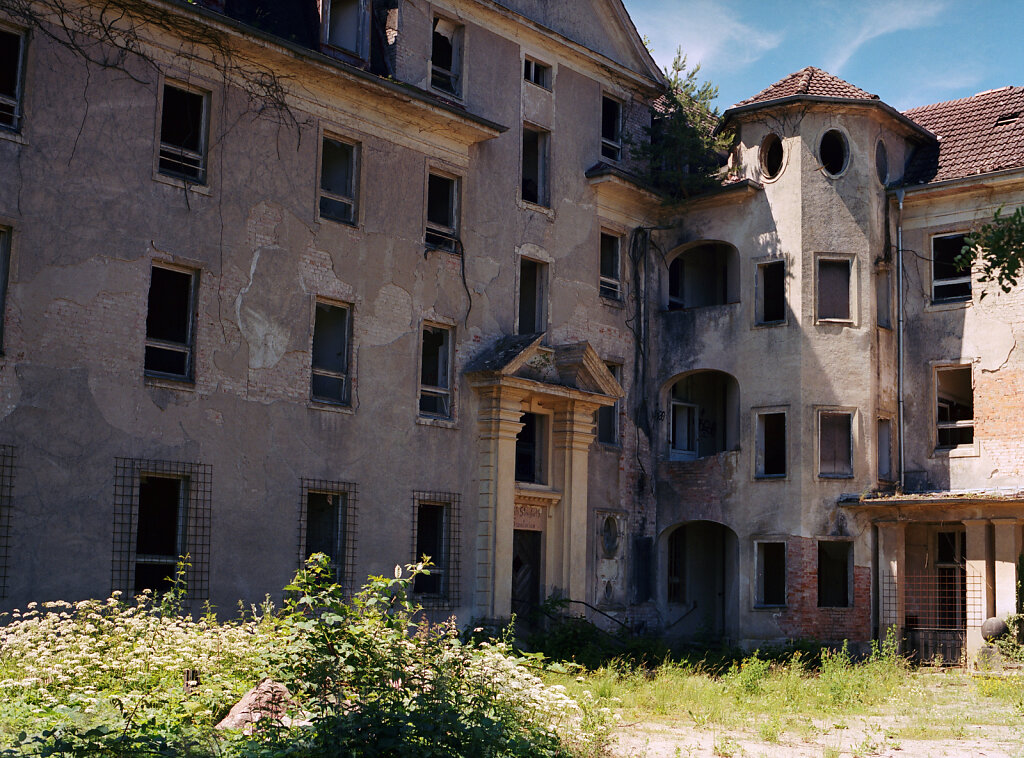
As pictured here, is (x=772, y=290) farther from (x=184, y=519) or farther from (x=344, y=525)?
(x=184, y=519)

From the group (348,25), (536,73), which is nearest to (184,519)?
(348,25)

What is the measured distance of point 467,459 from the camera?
21781 mm

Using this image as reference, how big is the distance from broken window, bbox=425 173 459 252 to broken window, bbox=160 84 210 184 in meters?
4.79

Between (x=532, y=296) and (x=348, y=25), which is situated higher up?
(x=348, y=25)

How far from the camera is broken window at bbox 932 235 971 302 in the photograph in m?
25.2

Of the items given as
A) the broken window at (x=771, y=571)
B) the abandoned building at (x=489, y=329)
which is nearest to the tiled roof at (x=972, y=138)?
the abandoned building at (x=489, y=329)

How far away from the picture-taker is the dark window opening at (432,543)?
837 inches

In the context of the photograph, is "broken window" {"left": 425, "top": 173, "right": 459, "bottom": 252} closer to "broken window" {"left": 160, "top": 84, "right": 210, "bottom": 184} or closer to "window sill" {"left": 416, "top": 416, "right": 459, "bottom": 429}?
"window sill" {"left": 416, "top": 416, "right": 459, "bottom": 429}

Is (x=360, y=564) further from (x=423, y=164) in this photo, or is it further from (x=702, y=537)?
(x=702, y=537)

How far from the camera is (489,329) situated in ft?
74.0

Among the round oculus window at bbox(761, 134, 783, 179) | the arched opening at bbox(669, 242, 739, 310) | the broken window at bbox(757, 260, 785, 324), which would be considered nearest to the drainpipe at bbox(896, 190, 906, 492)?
the broken window at bbox(757, 260, 785, 324)

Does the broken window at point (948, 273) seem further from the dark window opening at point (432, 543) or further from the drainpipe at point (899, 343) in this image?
the dark window opening at point (432, 543)

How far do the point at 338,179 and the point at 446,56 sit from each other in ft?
13.3

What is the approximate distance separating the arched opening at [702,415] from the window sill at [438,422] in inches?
270
